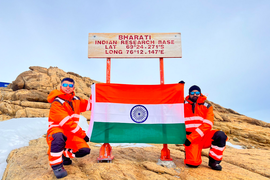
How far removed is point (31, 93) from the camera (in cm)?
1689

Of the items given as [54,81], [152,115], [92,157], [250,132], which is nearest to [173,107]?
[152,115]

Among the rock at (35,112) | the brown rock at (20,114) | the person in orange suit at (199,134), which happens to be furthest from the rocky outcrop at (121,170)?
the brown rock at (20,114)

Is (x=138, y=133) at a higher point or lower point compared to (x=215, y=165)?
higher

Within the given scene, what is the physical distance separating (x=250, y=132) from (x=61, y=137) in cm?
1876

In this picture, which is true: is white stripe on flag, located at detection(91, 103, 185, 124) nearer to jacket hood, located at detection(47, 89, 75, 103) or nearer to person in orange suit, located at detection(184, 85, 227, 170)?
person in orange suit, located at detection(184, 85, 227, 170)

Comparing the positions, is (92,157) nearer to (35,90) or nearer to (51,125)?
(51,125)

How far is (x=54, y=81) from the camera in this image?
2011 centimetres

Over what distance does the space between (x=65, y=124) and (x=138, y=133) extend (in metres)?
1.99

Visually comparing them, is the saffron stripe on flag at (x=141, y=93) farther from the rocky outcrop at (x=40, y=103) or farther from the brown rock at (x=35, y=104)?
the brown rock at (x=35, y=104)

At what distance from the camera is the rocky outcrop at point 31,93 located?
15117 mm

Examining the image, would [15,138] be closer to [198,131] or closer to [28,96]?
[198,131]

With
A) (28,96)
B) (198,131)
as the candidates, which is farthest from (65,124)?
(28,96)

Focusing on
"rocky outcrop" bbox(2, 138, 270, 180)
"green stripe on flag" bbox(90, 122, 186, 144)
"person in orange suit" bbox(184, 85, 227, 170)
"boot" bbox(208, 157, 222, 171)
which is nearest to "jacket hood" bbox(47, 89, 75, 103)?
"green stripe on flag" bbox(90, 122, 186, 144)

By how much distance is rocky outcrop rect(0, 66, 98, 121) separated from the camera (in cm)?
1512
